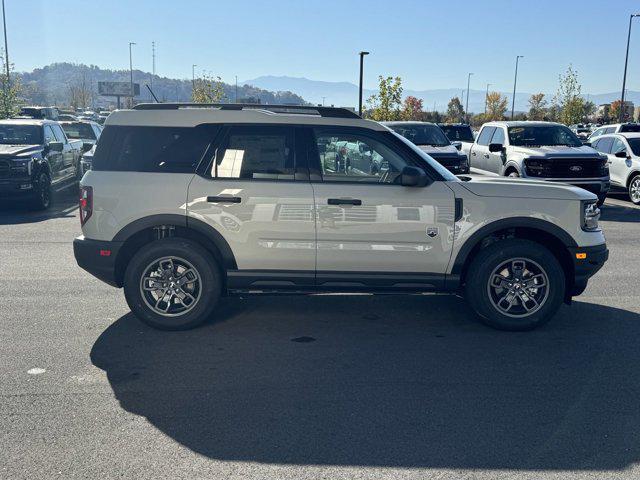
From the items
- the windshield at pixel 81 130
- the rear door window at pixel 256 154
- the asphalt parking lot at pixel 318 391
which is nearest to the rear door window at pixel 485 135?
the asphalt parking lot at pixel 318 391

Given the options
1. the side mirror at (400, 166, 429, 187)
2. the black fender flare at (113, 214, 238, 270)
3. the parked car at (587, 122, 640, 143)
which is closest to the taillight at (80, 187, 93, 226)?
the black fender flare at (113, 214, 238, 270)

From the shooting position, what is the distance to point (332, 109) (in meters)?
6.33

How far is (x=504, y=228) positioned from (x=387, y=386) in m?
2.06

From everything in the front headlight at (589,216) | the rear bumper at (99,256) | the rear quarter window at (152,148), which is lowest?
the rear bumper at (99,256)

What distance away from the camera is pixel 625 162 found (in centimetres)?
1602

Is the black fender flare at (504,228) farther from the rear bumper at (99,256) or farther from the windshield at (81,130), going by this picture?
the windshield at (81,130)

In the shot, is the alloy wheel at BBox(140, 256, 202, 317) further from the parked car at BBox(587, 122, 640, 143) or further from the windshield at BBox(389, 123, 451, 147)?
the parked car at BBox(587, 122, 640, 143)

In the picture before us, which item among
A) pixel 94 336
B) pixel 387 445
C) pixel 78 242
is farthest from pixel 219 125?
pixel 387 445

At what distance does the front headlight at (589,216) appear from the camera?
610cm

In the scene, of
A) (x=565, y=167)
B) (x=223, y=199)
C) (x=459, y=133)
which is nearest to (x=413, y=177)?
(x=223, y=199)

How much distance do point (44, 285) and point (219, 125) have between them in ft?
10.7

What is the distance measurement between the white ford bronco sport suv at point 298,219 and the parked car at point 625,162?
10833 millimetres

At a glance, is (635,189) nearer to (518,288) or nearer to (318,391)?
(518,288)

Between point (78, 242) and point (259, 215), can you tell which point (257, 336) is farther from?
point (78, 242)
